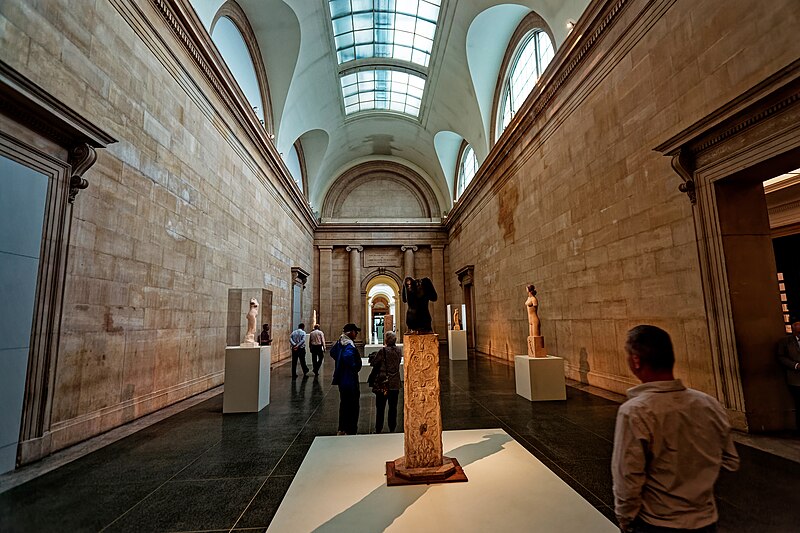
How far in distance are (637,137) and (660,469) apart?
634 centimetres

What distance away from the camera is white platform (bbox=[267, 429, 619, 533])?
266 cm

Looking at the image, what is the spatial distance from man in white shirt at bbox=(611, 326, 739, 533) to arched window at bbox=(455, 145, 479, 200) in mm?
17541

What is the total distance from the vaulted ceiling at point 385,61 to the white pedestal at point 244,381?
23.4 ft

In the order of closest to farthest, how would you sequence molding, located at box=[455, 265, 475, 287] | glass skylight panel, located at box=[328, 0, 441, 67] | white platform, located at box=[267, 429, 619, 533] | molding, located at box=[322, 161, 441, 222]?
white platform, located at box=[267, 429, 619, 533]
glass skylight panel, located at box=[328, 0, 441, 67]
molding, located at box=[455, 265, 475, 287]
molding, located at box=[322, 161, 441, 222]

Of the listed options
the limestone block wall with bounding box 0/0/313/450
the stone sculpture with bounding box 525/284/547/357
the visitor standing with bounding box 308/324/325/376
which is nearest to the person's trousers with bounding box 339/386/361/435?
the limestone block wall with bounding box 0/0/313/450

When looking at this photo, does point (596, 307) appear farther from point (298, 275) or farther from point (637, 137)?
point (298, 275)

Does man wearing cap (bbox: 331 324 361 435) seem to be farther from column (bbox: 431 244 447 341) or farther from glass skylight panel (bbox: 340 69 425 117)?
column (bbox: 431 244 447 341)

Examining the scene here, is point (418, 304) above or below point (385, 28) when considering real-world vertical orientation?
below

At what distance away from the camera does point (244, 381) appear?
21.1 ft

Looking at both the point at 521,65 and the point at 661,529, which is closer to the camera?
the point at 661,529

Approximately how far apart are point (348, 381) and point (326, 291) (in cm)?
1761

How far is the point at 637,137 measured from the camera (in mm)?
6367

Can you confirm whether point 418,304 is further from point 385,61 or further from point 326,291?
point 326,291

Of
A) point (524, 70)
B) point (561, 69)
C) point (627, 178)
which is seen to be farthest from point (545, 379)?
point (524, 70)
